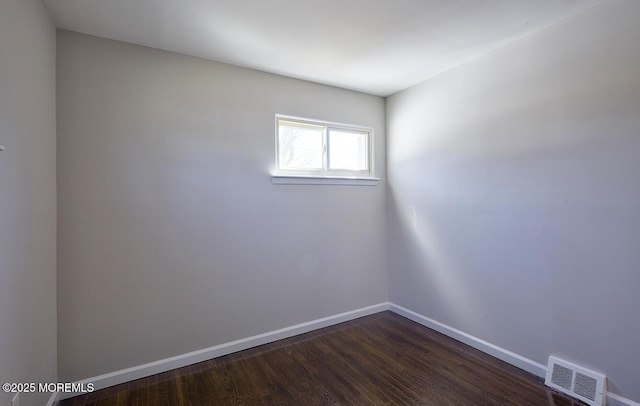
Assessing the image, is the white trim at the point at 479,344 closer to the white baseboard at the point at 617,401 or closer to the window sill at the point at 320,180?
the white baseboard at the point at 617,401

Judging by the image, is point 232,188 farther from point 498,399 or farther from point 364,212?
point 498,399

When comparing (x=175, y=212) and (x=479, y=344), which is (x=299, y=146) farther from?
(x=479, y=344)

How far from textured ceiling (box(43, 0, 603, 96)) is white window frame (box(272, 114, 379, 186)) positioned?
54 cm

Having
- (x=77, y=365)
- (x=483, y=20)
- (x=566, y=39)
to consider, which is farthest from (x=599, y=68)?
(x=77, y=365)

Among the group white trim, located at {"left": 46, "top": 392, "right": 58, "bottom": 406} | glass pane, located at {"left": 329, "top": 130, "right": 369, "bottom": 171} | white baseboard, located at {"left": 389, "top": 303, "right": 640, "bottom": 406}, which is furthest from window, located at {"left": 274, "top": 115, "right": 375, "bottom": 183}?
white trim, located at {"left": 46, "top": 392, "right": 58, "bottom": 406}

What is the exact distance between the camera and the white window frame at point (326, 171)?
272 cm

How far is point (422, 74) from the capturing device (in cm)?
278

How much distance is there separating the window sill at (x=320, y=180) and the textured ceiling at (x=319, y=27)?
97 cm

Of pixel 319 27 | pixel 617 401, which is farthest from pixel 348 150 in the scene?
pixel 617 401

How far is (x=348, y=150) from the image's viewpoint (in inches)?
127

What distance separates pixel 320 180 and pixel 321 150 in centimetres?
34

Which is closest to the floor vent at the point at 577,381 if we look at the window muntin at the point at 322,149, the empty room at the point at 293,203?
the empty room at the point at 293,203

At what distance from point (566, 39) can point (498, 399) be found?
2.37m

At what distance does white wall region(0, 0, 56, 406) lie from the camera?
127cm
